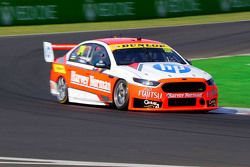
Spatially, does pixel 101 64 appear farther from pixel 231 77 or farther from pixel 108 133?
pixel 231 77

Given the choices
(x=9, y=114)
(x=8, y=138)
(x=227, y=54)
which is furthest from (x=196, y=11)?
(x=8, y=138)

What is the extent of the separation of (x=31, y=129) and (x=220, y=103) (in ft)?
15.8

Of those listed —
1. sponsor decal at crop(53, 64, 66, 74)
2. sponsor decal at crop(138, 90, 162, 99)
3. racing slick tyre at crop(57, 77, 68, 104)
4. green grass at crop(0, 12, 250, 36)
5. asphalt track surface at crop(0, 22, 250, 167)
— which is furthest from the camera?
green grass at crop(0, 12, 250, 36)

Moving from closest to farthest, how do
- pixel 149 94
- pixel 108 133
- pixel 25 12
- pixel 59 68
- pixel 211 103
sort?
pixel 108 133
pixel 149 94
pixel 211 103
pixel 59 68
pixel 25 12

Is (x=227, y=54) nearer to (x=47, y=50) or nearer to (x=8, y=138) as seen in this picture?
(x=47, y=50)

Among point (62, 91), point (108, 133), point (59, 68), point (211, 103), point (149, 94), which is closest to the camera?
point (108, 133)

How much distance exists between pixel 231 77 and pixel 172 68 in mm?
5354

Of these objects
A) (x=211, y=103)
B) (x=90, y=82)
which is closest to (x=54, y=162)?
(x=211, y=103)

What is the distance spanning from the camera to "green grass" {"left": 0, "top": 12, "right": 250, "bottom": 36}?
3488cm

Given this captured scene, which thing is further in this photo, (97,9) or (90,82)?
(97,9)

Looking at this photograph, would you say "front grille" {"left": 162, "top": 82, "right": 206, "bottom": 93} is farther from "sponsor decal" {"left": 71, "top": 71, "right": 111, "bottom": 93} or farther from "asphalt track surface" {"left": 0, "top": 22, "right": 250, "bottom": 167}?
"sponsor decal" {"left": 71, "top": 71, "right": 111, "bottom": 93}

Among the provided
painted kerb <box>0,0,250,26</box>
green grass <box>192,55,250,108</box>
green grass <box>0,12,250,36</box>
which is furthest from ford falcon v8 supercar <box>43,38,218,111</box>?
painted kerb <box>0,0,250,26</box>

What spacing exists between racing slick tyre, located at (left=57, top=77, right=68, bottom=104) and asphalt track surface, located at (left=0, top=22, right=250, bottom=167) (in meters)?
0.20

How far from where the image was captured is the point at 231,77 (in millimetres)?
20391
